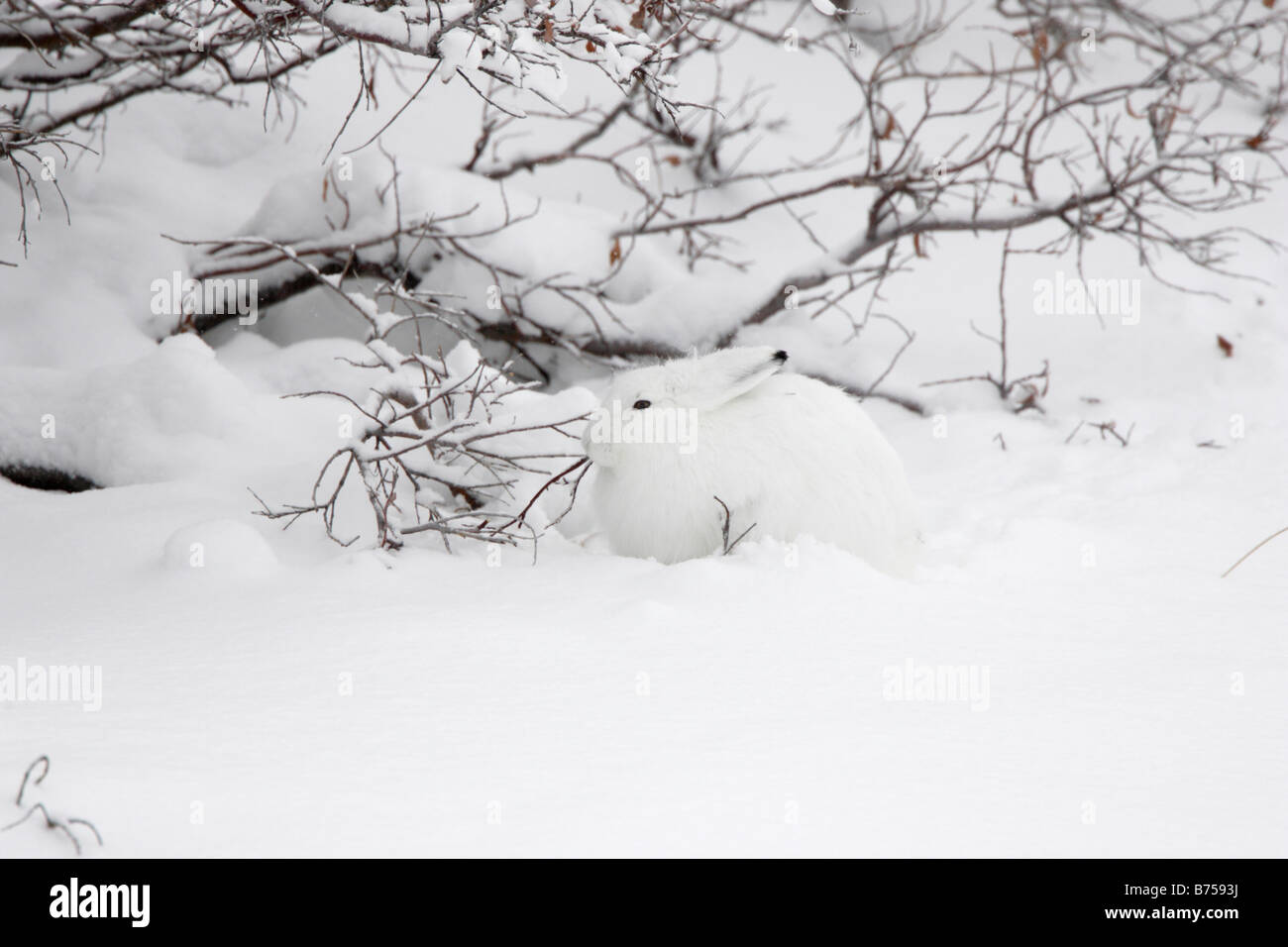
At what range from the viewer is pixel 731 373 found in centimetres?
341

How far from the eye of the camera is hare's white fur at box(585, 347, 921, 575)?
329cm

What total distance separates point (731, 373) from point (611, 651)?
4.14 ft

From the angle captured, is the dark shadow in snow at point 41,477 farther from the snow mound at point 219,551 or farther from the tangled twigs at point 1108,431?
the tangled twigs at point 1108,431

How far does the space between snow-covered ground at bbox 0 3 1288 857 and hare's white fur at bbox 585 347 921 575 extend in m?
0.16

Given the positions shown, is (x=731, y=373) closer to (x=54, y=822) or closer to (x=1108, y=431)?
(x=54, y=822)

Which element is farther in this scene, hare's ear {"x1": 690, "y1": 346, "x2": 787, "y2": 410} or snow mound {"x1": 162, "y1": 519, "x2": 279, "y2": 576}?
hare's ear {"x1": 690, "y1": 346, "x2": 787, "y2": 410}

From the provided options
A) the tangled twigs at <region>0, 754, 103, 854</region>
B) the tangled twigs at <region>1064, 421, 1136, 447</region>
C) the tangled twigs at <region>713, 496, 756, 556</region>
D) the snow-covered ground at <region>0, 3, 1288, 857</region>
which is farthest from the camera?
the tangled twigs at <region>1064, 421, 1136, 447</region>

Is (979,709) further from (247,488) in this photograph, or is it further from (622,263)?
(622,263)

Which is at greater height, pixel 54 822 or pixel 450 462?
pixel 450 462

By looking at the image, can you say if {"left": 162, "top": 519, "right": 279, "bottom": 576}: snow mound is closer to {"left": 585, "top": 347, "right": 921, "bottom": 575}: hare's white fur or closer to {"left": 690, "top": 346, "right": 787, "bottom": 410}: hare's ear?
{"left": 585, "top": 347, "right": 921, "bottom": 575}: hare's white fur

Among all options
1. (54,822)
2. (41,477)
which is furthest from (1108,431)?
(54,822)

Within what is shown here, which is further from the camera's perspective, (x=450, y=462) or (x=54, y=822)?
(x=450, y=462)

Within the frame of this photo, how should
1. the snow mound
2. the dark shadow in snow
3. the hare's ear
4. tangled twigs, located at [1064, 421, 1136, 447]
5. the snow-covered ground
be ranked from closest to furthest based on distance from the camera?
the snow-covered ground < the snow mound < the hare's ear < the dark shadow in snow < tangled twigs, located at [1064, 421, 1136, 447]

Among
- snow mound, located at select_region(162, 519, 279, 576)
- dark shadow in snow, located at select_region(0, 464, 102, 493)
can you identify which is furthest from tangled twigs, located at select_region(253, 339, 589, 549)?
dark shadow in snow, located at select_region(0, 464, 102, 493)
